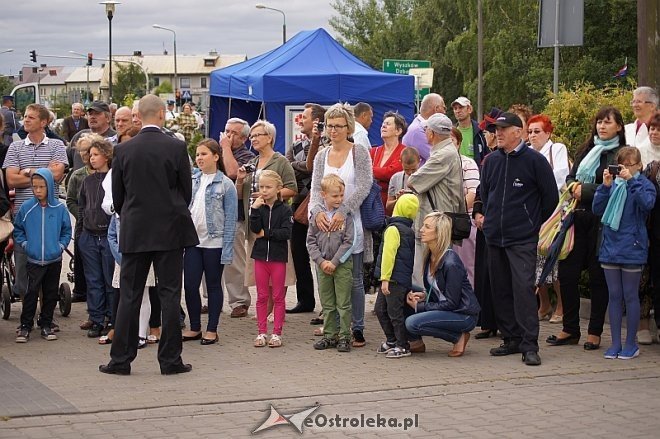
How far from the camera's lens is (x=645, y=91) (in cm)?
977

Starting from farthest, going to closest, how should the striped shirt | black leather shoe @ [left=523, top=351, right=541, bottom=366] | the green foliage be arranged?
the green foliage
the striped shirt
black leather shoe @ [left=523, top=351, right=541, bottom=366]

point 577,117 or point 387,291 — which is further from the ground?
point 577,117

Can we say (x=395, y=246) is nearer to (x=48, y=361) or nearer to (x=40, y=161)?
(x=48, y=361)

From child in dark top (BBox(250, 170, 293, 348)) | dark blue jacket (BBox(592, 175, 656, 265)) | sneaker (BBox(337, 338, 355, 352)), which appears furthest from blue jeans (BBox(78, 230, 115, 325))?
dark blue jacket (BBox(592, 175, 656, 265))

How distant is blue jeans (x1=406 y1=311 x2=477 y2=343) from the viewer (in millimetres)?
9031

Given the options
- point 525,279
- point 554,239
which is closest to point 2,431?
point 525,279

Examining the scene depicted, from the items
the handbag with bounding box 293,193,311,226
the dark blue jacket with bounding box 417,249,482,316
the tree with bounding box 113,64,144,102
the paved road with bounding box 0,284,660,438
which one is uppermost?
the tree with bounding box 113,64,144,102

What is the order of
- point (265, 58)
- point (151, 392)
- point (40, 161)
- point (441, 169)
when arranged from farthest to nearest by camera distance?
point (265, 58), point (40, 161), point (441, 169), point (151, 392)

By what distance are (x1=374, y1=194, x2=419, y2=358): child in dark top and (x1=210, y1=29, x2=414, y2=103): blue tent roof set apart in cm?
1126

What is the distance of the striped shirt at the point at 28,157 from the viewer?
35.3ft

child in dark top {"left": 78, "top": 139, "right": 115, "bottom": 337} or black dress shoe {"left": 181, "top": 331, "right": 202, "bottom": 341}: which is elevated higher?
child in dark top {"left": 78, "top": 139, "right": 115, "bottom": 337}

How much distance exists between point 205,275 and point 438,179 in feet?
7.50

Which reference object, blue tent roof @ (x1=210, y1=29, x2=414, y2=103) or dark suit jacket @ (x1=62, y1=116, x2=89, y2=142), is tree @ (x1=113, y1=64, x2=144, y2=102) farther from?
dark suit jacket @ (x1=62, y1=116, x2=89, y2=142)

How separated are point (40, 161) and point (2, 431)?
4.60 meters
